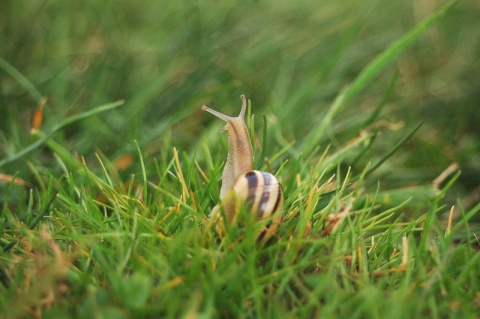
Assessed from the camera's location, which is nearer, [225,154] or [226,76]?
[225,154]

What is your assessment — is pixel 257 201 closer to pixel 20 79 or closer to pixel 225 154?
pixel 225 154

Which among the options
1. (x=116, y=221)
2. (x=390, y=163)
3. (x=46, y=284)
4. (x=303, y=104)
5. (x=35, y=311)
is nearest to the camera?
(x=46, y=284)

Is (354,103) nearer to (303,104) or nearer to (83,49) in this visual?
(303,104)

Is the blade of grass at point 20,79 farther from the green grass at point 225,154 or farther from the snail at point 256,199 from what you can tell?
the snail at point 256,199

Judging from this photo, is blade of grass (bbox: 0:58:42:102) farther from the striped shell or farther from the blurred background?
the striped shell

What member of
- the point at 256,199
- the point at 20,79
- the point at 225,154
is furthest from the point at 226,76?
the point at 256,199

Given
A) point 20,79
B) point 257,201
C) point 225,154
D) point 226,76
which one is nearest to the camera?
point 257,201

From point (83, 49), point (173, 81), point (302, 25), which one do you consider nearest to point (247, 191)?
point (173, 81)
